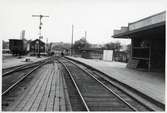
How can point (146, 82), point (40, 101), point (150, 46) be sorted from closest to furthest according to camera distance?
point (40, 101), point (146, 82), point (150, 46)

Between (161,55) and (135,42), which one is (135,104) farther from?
(135,42)

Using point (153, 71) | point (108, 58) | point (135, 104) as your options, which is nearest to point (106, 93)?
point (135, 104)

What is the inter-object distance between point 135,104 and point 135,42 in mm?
16671

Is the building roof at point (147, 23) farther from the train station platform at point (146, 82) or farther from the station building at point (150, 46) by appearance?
the train station platform at point (146, 82)

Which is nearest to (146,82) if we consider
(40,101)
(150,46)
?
(40,101)

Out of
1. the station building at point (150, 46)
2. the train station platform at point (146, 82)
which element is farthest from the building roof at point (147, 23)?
the train station platform at point (146, 82)

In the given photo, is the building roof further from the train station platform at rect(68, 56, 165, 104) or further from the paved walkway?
the paved walkway

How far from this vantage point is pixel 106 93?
11.3 meters

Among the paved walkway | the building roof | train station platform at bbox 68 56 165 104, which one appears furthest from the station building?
the paved walkway

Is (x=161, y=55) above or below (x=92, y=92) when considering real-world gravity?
above

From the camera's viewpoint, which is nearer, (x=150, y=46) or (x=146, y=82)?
(x=146, y=82)

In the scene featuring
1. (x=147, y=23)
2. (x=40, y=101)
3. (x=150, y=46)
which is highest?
(x=147, y=23)

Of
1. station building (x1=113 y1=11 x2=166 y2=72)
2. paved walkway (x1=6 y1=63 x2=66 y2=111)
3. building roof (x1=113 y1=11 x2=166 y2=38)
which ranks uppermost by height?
building roof (x1=113 y1=11 x2=166 y2=38)

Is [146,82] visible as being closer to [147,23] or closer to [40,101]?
[40,101]
